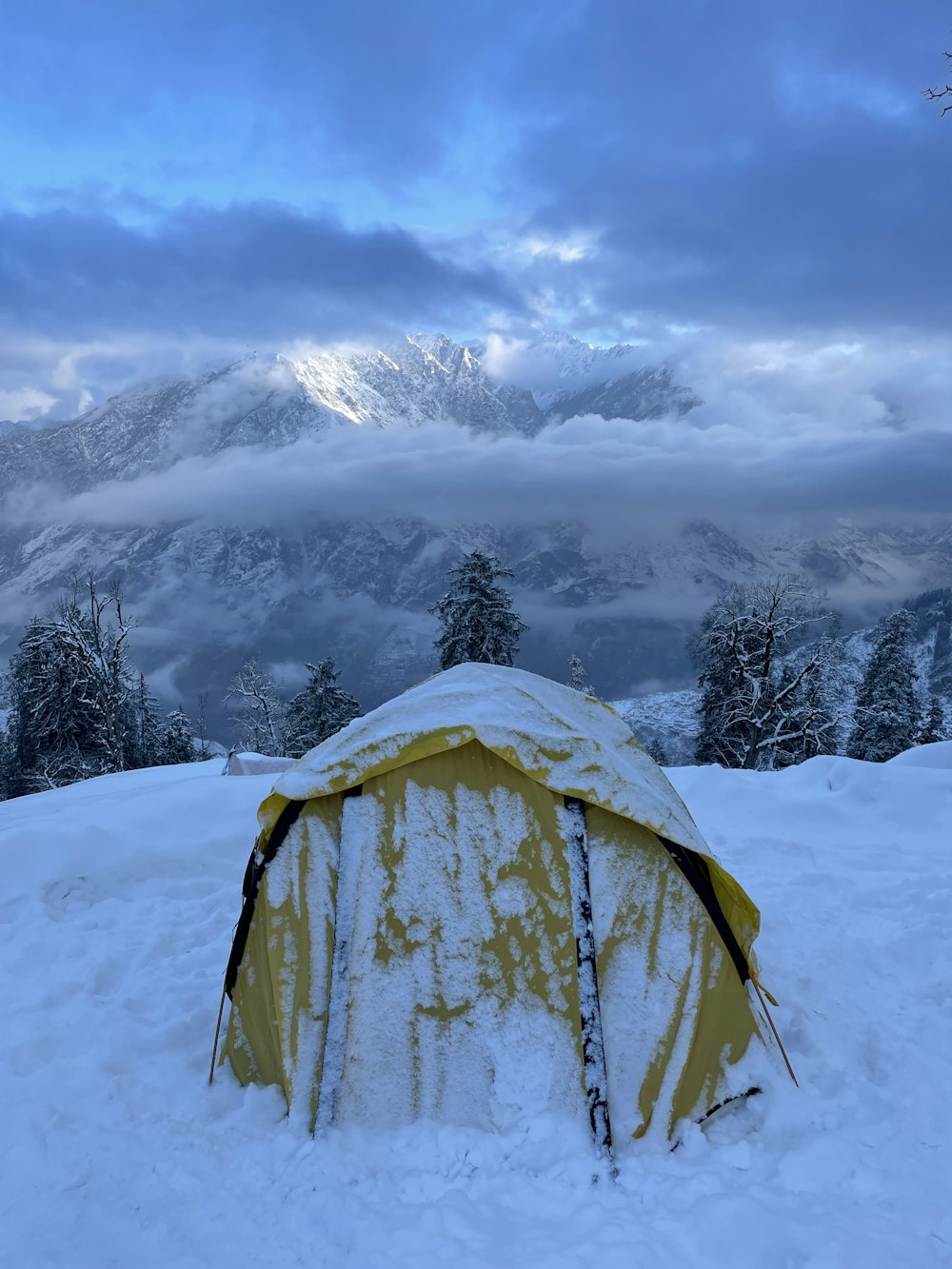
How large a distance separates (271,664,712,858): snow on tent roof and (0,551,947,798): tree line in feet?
54.4

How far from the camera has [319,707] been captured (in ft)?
107

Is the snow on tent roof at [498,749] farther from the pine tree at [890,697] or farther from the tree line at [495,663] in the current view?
the pine tree at [890,697]

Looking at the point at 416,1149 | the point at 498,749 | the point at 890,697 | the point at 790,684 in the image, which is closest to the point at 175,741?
the point at 790,684

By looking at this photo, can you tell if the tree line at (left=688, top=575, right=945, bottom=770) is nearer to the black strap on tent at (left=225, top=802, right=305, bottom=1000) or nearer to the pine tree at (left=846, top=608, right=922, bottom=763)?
the pine tree at (left=846, top=608, right=922, bottom=763)

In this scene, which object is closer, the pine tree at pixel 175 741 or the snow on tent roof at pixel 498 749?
the snow on tent roof at pixel 498 749

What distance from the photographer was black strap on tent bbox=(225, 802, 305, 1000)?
452 cm

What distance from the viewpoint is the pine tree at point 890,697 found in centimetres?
2939

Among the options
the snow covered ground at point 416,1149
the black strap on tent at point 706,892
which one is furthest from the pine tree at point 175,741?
the black strap on tent at point 706,892

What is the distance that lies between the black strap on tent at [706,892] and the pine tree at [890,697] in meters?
28.4

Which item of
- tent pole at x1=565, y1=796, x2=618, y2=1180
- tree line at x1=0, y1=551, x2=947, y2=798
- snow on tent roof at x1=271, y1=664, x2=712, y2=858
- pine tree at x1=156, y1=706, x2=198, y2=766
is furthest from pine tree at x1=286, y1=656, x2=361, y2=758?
tent pole at x1=565, y1=796, x2=618, y2=1180

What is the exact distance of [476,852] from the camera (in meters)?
4.39

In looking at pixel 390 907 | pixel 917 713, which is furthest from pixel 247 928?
pixel 917 713

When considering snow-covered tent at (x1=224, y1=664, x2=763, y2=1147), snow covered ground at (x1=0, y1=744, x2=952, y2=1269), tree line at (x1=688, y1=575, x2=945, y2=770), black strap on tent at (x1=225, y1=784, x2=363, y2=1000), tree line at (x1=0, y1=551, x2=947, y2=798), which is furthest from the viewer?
tree line at (x1=0, y1=551, x2=947, y2=798)

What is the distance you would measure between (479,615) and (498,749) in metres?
22.5
